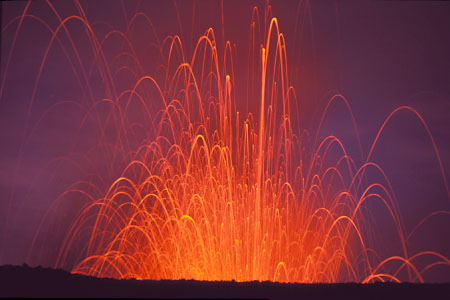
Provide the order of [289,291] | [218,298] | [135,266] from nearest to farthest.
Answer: [218,298], [289,291], [135,266]

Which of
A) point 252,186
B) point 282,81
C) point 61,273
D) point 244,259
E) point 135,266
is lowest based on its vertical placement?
point 135,266

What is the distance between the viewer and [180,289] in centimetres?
1697

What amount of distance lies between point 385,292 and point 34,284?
1284 centimetres

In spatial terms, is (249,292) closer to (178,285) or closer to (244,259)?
(178,285)

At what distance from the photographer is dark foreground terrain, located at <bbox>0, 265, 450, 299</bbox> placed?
16.7m

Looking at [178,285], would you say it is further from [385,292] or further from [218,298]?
[385,292]

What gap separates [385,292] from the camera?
18.4 m

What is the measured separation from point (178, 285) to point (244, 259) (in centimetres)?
1468

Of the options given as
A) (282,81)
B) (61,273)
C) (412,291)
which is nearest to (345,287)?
(412,291)

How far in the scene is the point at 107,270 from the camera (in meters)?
35.4

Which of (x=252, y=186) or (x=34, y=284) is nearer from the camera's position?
(x=34, y=284)

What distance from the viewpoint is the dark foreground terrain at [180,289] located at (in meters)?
16.7

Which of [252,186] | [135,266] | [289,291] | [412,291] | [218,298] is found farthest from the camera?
[135,266]

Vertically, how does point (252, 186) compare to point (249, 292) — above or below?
below
